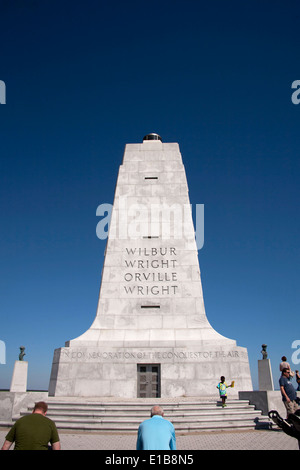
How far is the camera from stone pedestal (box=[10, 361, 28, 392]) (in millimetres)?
Result: 15430

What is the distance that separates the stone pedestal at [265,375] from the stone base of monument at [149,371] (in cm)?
102

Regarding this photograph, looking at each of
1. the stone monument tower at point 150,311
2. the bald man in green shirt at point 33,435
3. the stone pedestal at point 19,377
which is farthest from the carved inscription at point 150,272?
the bald man in green shirt at point 33,435

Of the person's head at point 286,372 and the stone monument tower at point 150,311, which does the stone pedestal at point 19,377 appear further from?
the person's head at point 286,372

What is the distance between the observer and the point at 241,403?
12031 millimetres

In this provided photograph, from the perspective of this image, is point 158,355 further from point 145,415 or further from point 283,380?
point 283,380

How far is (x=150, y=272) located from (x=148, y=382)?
5322 millimetres

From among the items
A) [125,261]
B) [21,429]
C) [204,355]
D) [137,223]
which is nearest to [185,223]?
[137,223]

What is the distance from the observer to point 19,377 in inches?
612

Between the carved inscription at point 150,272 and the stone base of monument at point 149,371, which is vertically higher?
the carved inscription at point 150,272

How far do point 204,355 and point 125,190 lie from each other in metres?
10.0

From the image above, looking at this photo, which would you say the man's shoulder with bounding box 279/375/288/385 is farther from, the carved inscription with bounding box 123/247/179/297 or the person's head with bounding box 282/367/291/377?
the carved inscription with bounding box 123/247/179/297

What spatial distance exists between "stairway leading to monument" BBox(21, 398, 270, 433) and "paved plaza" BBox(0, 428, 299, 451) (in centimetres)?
50

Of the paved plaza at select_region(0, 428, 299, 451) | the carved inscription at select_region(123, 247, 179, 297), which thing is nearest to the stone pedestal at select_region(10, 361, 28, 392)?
the carved inscription at select_region(123, 247, 179, 297)

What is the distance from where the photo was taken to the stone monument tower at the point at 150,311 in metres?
15.1
